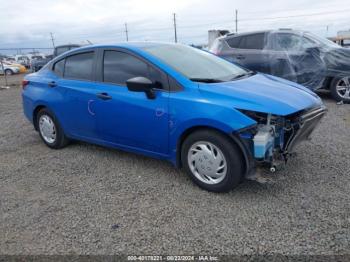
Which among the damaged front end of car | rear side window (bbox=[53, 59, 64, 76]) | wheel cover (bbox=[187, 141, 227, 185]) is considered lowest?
wheel cover (bbox=[187, 141, 227, 185])

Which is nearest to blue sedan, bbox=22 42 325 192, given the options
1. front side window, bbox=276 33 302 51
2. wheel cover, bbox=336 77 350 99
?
front side window, bbox=276 33 302 51

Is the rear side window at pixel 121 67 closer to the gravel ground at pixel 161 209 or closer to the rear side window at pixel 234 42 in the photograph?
the gravel ground at pixel 161 209

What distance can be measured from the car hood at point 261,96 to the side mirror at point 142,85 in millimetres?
549

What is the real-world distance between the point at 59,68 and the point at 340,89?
19.9ft

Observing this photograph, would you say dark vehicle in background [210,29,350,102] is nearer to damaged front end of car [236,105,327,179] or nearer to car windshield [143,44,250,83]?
car windshield [143,44,250,83]

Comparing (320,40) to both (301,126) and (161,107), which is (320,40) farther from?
(161,107)

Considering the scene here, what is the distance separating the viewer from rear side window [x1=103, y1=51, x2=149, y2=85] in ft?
12.9

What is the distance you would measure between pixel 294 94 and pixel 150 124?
1.58 m

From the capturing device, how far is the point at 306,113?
3.43 metres

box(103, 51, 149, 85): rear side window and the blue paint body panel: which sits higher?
box(103, 51, 149, 85): rear side window

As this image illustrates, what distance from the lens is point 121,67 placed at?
162 inches

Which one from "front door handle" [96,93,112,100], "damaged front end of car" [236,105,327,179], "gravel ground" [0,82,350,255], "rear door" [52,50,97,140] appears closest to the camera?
"gravel ground" [0,82,350,255]

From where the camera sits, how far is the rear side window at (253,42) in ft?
27.4

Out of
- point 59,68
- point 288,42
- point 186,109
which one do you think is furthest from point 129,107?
point 288,42
